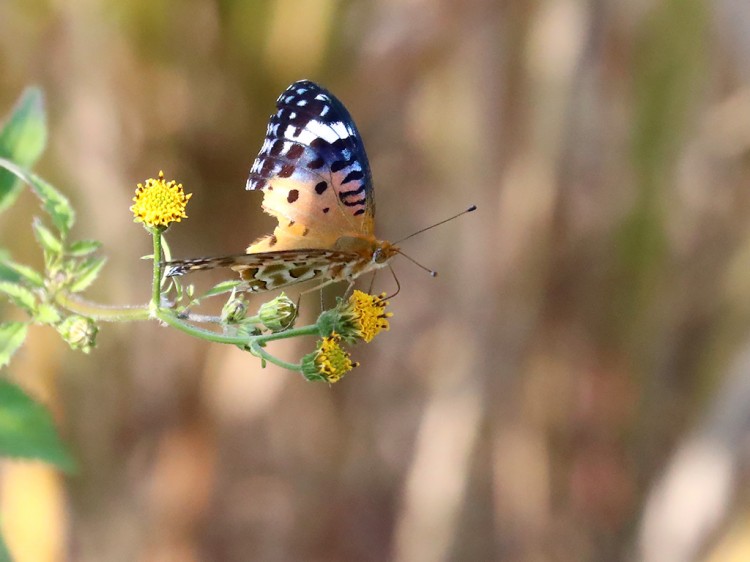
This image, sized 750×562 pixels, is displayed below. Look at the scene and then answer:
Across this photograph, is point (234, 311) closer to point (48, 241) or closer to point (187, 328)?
point (187, 328)

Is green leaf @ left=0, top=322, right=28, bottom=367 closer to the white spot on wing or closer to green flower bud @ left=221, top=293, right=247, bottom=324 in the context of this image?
green flower bud @ left=221, top=293, right=247, bottom=324

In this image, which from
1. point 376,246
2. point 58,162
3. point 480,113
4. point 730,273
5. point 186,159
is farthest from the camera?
point 730,273

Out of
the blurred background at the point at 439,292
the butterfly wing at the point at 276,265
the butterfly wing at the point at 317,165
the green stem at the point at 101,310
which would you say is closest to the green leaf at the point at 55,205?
the green stem at the point at 101,310

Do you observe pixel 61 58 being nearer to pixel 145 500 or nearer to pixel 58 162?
pixel 58 162

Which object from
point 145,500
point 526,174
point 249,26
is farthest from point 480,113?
point 145,500

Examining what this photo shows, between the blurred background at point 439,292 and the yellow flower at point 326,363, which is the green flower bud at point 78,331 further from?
the blurred background at point 439,292

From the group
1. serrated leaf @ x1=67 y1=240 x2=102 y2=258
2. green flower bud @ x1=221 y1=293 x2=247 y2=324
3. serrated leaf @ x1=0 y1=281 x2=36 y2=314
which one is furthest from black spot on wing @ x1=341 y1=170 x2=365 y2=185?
serrated leaf @ x1=0 y1=281 x2=36 y2=314

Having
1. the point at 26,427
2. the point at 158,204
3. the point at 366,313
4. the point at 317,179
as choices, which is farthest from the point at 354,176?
the point at 26,427
